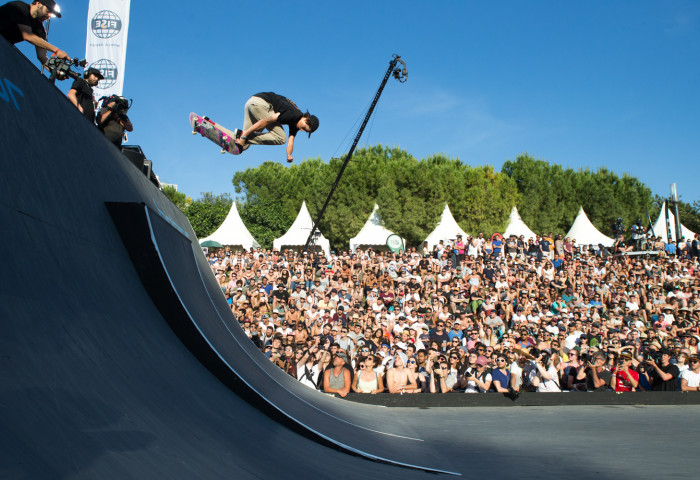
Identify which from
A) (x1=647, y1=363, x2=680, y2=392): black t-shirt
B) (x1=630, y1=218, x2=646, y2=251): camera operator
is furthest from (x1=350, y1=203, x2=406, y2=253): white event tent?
(x1=647, y1=363, x2=680, y2=392): black t-shirt

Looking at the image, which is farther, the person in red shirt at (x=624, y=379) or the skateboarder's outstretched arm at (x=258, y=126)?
the person in red shirt at (x=624, y=379)

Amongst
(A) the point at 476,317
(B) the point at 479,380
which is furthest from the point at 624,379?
(A) the point at 476,317

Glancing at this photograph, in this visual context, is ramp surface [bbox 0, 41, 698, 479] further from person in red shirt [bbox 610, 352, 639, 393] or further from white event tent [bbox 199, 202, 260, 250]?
white event tent [bbox 199, 202, 260, 250]

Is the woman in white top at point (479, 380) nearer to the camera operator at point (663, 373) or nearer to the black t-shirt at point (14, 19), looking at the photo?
the camera operator at point (663, 373)

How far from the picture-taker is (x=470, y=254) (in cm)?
1847

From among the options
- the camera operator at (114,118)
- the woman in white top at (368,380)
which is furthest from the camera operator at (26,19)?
the woman in white top at (368,380)

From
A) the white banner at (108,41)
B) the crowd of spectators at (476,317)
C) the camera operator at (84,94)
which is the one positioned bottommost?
the crowd of spectators at (476,317)

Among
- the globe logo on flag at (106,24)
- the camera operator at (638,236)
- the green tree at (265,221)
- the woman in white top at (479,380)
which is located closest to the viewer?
the woman in white top at (479,380)

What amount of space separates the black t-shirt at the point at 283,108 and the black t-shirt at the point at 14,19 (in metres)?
2.08

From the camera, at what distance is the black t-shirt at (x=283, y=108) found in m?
5.33

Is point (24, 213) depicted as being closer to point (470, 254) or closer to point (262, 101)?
point (262, 101)

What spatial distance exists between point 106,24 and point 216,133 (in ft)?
18.6

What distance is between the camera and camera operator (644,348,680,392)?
977 centimetres

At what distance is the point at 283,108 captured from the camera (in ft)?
17.5
